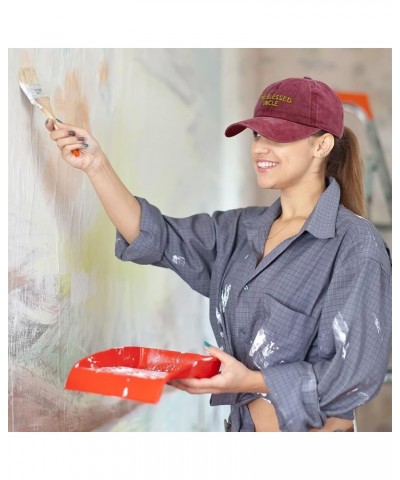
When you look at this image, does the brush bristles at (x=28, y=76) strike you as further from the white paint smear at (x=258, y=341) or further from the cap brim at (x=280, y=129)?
the white paint smear at (x=258, y=341)

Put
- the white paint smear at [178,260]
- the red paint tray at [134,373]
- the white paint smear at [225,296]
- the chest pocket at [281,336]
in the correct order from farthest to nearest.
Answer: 1. the white paint smear at [178,260]
2. the white paint smear at [225,296]
3. the chest pocket at [281,336]
4. the red paint tray at [134,373]

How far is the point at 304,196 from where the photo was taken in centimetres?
159

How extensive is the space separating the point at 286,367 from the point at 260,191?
1.86m

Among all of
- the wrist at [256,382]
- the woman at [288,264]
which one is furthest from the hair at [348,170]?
the wrist at [256,382]

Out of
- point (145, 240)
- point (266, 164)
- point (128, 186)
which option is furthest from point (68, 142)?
point (128, 186)

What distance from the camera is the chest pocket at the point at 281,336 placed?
144 cm

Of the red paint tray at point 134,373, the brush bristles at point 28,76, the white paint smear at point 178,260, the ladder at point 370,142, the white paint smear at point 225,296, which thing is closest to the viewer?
the red paint tray at point 134,373

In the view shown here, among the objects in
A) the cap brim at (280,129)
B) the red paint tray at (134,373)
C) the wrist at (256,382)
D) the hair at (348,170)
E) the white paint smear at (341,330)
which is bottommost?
the wrist at (256,382)

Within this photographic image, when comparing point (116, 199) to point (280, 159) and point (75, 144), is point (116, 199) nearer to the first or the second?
point (75, 144)

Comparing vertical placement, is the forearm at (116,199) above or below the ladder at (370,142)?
below

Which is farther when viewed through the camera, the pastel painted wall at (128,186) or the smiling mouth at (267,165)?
the smiling mouth at (267,165)

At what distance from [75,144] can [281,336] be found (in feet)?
1.90
